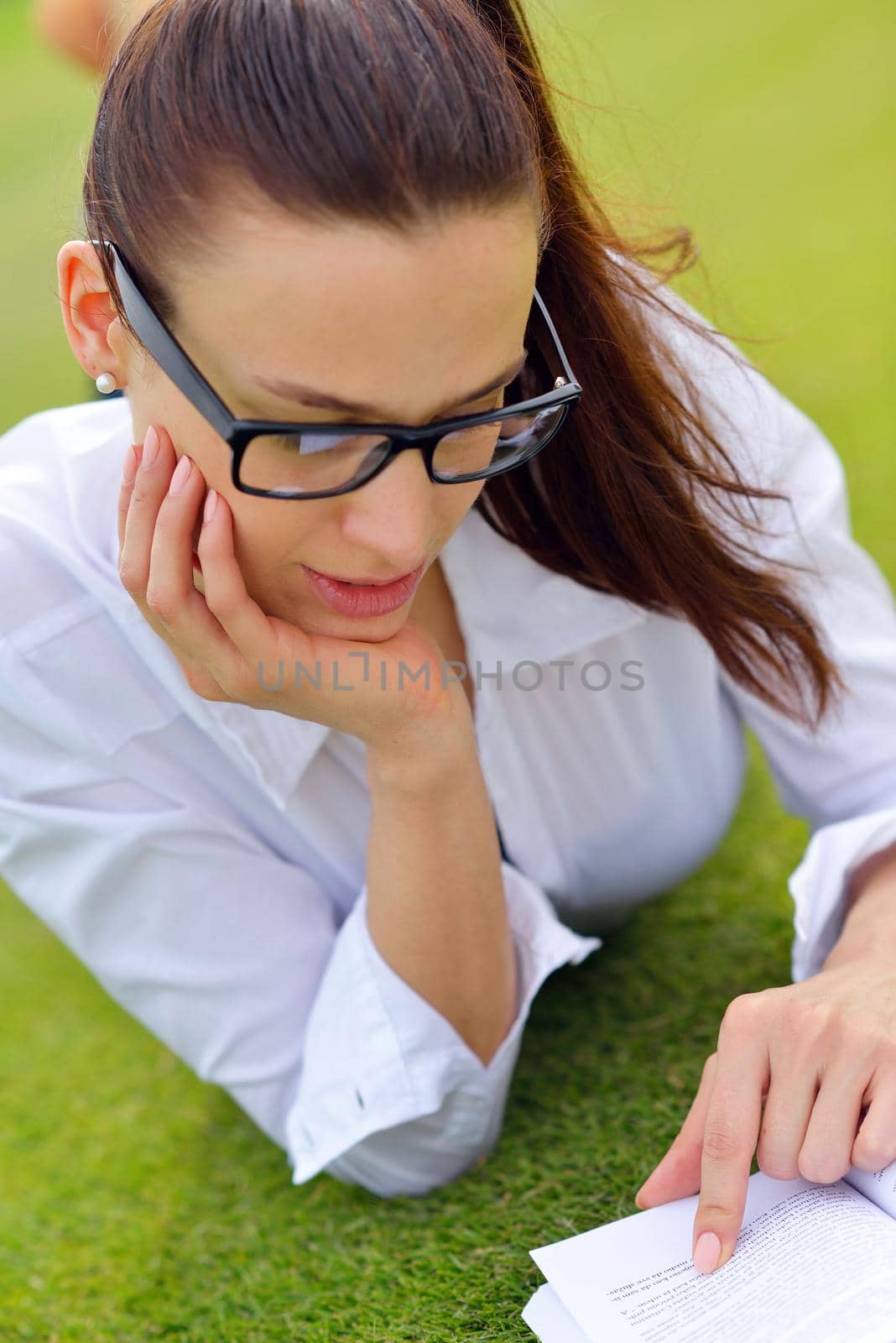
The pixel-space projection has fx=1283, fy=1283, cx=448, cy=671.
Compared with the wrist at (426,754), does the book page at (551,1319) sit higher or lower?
lower

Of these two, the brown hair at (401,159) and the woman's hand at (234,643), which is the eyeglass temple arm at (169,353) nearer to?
the brown hair at (401,159)

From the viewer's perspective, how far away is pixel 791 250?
5648 millimetres

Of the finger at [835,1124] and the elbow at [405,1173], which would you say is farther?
the elbow at [405,1173]

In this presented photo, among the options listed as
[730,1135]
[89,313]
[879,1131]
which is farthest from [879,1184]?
[89,313]

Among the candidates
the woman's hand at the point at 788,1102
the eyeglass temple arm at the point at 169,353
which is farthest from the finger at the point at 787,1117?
the eyeglass temple arm at the point at 169,353

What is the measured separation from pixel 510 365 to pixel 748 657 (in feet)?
2.57

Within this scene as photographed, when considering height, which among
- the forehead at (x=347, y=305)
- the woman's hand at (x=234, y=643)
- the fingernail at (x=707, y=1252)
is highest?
the forehead at (x=347, y=305)

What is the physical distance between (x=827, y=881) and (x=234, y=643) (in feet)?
3.10

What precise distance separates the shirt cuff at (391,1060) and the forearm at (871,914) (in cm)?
37

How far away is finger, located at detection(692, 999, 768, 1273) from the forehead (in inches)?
33.0

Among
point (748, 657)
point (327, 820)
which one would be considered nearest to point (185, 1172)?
point (327, 820)

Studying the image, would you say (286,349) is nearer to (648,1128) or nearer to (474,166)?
(474,166)

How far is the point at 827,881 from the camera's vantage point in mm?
1916

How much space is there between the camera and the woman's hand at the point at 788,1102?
1.47 m
